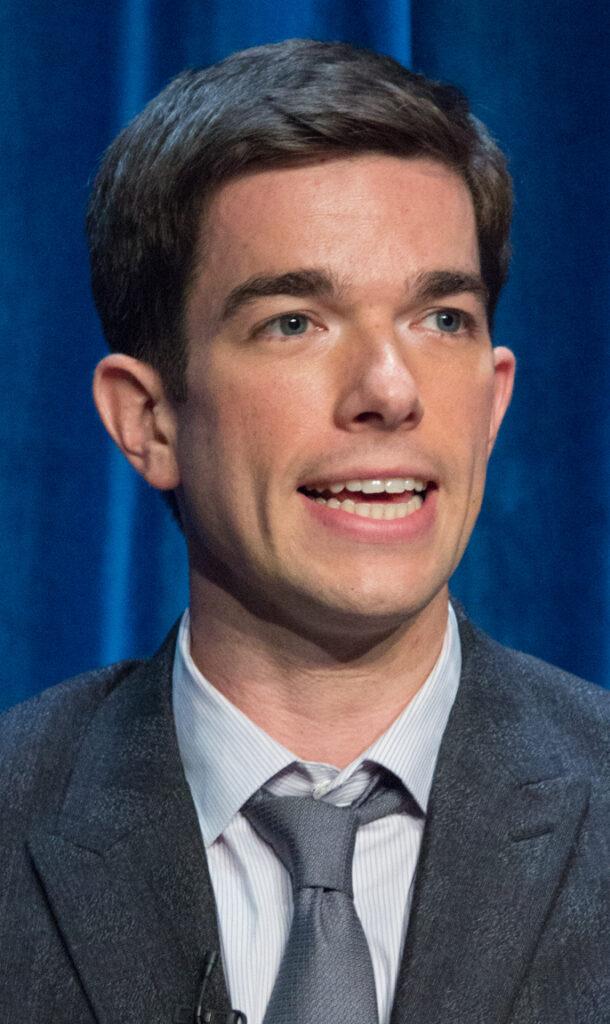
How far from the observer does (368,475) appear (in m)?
1.77

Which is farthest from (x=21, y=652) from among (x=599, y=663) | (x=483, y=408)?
(x=483, y=408)

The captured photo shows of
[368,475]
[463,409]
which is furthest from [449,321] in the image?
[368,475]

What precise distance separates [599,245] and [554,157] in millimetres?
159

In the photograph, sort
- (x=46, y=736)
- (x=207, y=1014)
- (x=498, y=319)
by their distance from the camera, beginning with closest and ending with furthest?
(x=207, y=1014)
(x=46, y=736)
(x=498, y=319)

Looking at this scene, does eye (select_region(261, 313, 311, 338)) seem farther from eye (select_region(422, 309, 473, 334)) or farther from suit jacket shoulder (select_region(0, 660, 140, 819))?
suit jacket shoulder (select_region(0, 660, 140, 819))

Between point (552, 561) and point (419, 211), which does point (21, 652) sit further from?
point (419, 211)

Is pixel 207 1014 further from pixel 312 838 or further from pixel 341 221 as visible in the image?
pixel 341 221

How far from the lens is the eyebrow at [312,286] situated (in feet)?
5.86

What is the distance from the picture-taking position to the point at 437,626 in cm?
190

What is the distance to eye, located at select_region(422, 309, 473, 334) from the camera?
184cm

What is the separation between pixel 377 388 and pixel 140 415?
1.42ft

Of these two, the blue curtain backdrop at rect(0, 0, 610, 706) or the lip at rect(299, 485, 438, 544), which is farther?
the blue curtain backdrop at rect(0, 0, 610, 706)

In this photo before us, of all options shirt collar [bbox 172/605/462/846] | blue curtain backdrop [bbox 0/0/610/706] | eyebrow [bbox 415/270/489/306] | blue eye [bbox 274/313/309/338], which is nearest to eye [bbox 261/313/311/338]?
blue eye [bbox 274/313/309/338]

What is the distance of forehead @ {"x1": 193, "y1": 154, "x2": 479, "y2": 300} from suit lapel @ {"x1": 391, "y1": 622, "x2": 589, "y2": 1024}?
493 mm
